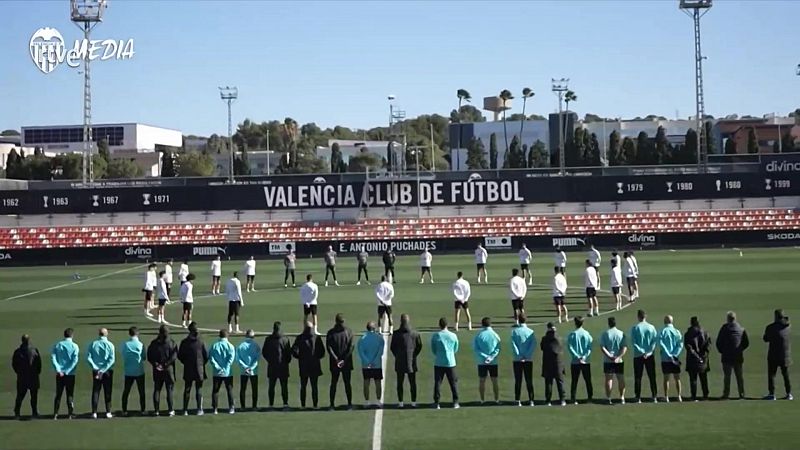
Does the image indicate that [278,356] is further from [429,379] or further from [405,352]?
[429,379]

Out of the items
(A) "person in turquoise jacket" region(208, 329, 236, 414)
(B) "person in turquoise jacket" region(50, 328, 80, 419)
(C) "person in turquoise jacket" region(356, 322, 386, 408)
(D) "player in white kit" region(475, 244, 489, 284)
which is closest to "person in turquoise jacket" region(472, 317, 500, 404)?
(C) "person in turquoise jacket" region(356, 322, 386, 408)

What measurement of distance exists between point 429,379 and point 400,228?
39.3 meters

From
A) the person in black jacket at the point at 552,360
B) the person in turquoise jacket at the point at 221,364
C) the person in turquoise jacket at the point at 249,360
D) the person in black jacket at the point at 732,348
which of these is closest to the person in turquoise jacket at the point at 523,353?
the person in black jacket at the point at 552,360

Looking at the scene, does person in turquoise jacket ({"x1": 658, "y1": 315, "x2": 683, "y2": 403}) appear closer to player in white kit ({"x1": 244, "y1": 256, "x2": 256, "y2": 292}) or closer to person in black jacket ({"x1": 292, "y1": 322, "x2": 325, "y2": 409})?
person in black jacket ({"x1": 292, "y1": 322, "x2": 325, "y2": 409})

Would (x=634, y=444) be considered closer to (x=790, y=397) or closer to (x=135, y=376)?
(x=790, y=397)

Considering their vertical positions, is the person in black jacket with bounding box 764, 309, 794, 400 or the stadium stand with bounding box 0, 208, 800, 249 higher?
the stadium stand with bounding box 0, 208, 800, 249

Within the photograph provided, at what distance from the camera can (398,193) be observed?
58.3 metres

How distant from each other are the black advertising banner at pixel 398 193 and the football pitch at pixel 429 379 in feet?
43.4

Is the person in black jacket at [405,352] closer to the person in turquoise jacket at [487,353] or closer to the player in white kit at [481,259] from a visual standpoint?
the person in turquoise jacket at [487,353]

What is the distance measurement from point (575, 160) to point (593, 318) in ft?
231

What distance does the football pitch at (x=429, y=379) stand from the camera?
15086 mm

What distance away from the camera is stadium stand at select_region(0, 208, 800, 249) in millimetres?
58094

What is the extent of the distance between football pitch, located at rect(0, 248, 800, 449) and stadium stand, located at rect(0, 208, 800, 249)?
44.0 ft

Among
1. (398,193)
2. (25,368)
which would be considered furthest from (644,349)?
(398,193)
